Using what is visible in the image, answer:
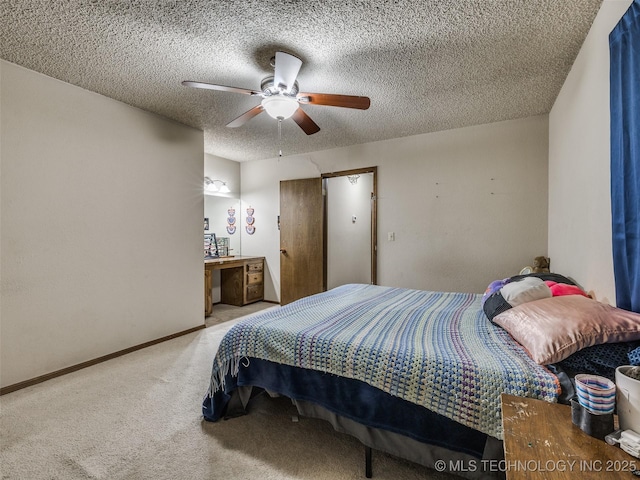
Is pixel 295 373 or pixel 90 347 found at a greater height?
pixel 295 373

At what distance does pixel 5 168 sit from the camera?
7.52 feet

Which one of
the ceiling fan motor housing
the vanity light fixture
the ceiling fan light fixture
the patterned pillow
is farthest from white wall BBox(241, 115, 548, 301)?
the patterned pillow

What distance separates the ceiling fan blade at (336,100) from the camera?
84.1 inches

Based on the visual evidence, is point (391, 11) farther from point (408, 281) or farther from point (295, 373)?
point (408, 281)

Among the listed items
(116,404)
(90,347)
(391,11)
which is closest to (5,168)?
(90,347)

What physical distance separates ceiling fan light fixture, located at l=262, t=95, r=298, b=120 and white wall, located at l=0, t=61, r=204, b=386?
171 cm

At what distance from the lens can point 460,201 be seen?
3.68m

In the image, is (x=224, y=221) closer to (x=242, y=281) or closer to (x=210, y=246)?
(x=210, y=246)

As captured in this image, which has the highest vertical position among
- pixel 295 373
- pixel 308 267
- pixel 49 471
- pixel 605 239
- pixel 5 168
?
pixel 5 168

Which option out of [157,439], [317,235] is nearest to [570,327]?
[157,439]

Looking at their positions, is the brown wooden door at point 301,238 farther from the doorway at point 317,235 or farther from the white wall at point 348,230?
the white wall at point 348,230

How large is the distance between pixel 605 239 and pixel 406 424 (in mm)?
1435

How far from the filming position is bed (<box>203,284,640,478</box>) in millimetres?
1268

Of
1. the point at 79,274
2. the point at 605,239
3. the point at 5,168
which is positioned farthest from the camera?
the point at 79,274
